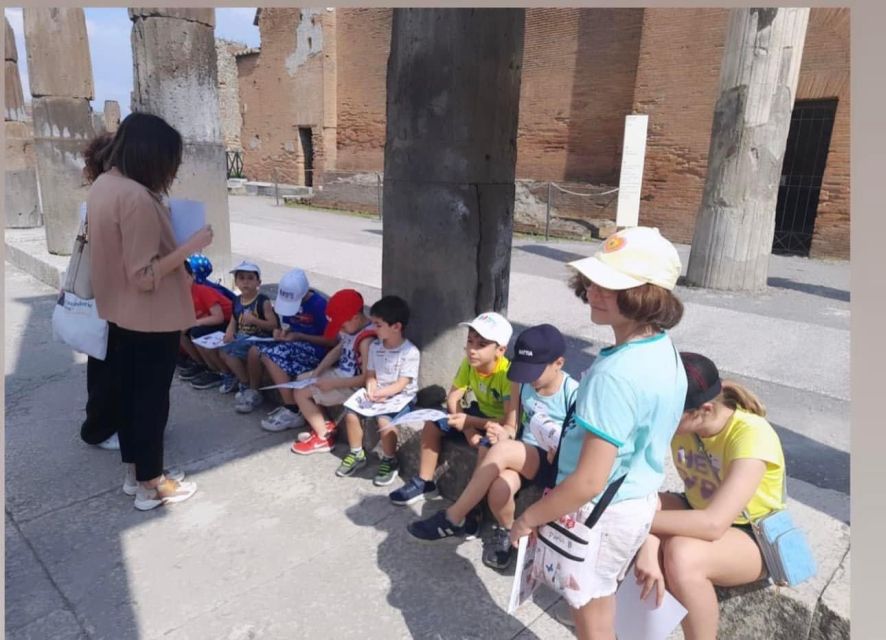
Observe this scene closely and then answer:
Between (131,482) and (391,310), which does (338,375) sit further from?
(131,482)

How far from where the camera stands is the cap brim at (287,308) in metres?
4.05

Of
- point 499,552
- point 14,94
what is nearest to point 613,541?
point 499,552

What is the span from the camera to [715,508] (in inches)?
75.6

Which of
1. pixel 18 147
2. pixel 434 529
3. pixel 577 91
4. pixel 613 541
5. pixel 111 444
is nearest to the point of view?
pixel 613 541

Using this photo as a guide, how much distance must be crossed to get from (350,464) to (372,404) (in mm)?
356

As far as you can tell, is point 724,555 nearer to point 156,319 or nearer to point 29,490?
point 156,319

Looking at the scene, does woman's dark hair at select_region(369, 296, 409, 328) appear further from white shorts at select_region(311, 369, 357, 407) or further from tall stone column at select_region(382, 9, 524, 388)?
white shorts at select_region(311, 369, 357, 407)

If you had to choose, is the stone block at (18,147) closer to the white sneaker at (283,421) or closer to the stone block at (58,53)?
the stone block at (58,53)

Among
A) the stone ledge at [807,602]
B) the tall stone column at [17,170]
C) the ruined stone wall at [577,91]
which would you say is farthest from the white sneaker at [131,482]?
the ruined stone wall at [577,91]

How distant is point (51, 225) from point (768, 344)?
9055mm

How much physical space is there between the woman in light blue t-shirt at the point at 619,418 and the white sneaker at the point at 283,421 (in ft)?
7.53

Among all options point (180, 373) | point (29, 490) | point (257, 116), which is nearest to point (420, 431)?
point (29, 490)

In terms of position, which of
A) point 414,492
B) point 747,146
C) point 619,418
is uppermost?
point 747,146

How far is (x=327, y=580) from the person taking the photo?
258 centimetres
